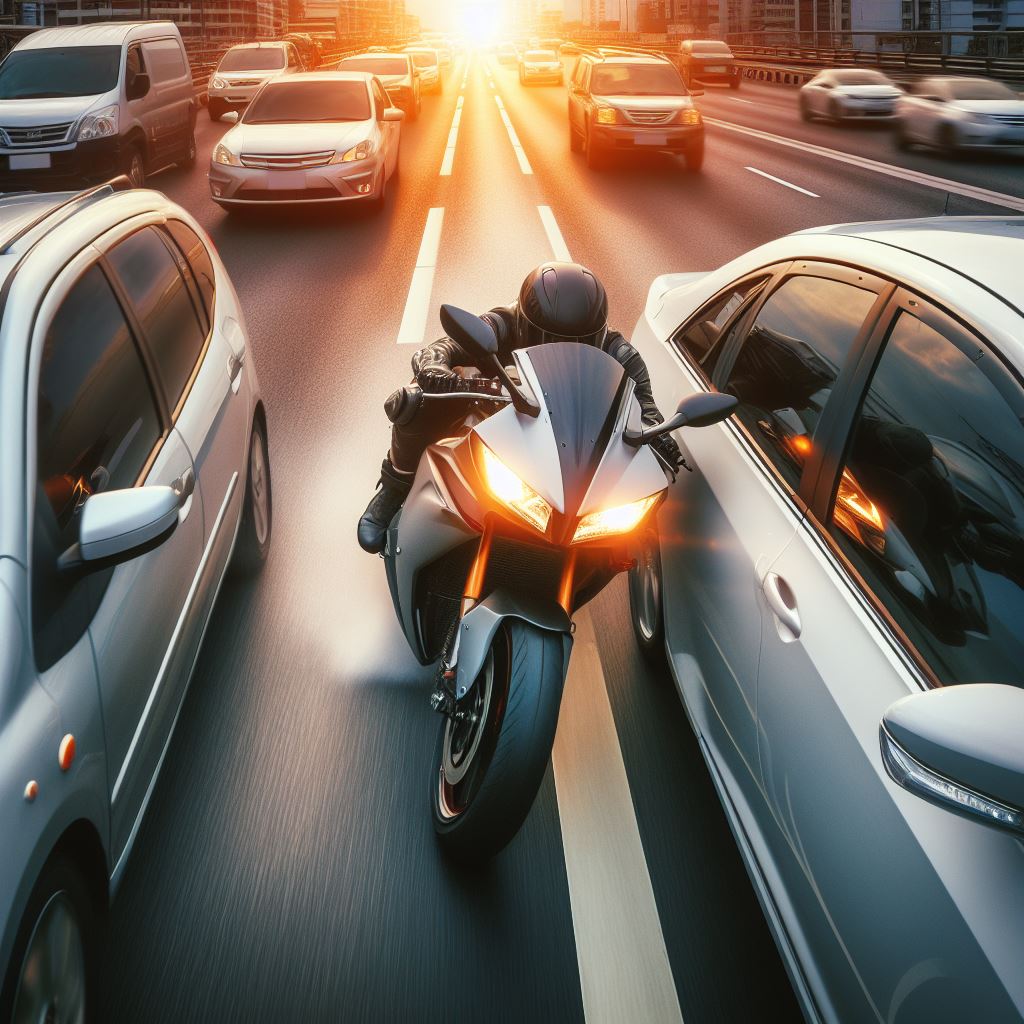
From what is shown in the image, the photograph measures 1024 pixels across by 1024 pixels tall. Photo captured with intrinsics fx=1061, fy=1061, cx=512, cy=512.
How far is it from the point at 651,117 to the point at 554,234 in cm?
611

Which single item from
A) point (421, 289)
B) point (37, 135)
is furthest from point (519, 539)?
point (37, 135)

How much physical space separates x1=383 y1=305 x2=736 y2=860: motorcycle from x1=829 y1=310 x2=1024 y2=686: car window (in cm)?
60

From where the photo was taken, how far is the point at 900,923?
1.84 m

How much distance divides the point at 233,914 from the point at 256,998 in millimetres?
294

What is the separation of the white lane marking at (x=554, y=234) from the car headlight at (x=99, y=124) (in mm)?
5920

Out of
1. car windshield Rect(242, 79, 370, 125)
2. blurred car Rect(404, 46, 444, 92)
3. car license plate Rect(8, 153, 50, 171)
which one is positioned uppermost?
blurred car Rect(404, 46, 444, 92)

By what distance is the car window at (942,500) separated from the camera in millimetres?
2033

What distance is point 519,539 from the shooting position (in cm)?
295

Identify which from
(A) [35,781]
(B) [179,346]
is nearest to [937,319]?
(A) [35,781]

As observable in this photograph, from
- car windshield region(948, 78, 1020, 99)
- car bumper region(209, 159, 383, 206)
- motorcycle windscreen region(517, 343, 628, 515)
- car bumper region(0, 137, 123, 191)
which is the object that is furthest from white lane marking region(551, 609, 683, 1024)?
car windshield region(948, 78, 1020, 99)

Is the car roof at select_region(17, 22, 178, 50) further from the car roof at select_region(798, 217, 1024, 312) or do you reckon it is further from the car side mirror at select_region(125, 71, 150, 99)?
the car roof at select_region(798, 217, 1024, 312)

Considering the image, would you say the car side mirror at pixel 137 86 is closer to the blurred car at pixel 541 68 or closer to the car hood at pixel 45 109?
the car hood at pixel 45 109

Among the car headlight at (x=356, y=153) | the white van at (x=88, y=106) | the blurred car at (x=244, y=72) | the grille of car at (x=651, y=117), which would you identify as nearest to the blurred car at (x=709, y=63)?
the blurred car at (x=244, y=72)

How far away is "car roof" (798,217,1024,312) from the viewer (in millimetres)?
2379
